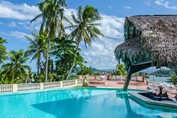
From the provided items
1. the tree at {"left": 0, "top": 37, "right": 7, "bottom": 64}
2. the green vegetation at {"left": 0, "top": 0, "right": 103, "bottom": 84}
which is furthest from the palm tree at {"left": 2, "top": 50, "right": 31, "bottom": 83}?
the tree at {"left": 0, "top": 37, "right": 7, "bottom": 64}

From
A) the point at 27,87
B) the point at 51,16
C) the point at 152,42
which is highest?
the point at 51,16

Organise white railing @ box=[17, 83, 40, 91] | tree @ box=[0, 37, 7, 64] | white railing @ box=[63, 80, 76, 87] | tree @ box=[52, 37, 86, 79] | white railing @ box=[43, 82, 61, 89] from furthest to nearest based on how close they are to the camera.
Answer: tree @ box=[52, 37, 86, 79] → white railing @ box=[63, 80, 76, 87] → white railing @ box=[43, 82, 61, 89] → tree @ box=[0, 37, 7, 64] → white railing @ box=[17, 83, 40, 91]

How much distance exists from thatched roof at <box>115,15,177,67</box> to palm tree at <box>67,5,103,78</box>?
7492 millimetres

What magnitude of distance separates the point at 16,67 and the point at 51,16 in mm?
5633

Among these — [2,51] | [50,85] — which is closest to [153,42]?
[50,85]

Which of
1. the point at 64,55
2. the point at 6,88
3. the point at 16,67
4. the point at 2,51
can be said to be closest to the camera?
the point at 6,88

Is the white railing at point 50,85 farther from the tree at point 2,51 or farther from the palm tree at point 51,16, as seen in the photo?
the tree at point 2,51

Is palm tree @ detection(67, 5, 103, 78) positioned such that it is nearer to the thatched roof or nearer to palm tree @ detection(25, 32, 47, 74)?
palm tree @ detection(25, 32, 47, 74)

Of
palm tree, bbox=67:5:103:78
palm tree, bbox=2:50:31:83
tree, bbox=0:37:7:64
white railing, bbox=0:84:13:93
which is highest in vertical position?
palm tree, bbox=67:5:103:78

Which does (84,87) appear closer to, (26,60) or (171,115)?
(26,60)

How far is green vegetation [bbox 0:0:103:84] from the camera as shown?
22094 millimetres

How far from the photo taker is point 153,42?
12.3 m

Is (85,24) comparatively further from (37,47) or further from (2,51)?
(2,51)

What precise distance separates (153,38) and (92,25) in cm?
1232
